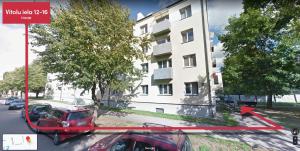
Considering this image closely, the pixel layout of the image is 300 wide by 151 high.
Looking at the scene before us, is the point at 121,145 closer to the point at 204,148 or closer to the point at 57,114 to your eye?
the point at 204,148

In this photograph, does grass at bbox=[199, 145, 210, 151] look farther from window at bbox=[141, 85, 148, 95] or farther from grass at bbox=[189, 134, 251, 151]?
window at bbox=[141, 85, 148, 95]

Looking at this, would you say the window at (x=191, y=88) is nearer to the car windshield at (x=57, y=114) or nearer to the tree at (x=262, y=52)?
the tree at (x=262, y=52)

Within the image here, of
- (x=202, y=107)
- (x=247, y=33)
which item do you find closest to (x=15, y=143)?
(x=202, y=107)

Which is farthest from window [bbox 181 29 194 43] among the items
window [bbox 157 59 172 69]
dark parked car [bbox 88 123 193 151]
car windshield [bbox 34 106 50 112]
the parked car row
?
car windshield [bbox 34 106 50 112]

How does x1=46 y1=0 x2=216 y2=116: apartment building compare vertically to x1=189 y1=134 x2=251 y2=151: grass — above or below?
above

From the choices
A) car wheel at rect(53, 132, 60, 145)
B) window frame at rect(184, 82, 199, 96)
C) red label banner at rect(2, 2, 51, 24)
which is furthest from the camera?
window frame at rect(184, 82, 199, 96)

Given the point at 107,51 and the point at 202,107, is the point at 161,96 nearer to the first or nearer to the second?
the point at 202,107

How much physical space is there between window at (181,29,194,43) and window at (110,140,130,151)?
12.0 m

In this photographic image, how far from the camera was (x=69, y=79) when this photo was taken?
9719 mm

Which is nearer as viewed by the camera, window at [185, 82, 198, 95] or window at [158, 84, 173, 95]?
window at [185, 82, 198, 95]

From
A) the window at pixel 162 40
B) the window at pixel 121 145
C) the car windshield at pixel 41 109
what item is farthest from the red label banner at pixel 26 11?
the window at pixel 162 40

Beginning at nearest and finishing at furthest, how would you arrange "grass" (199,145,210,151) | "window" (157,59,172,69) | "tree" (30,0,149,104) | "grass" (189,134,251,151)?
"grass" (199,145,210,151)
"grass" (189,134,251,151)
"tree" (30,0,149,104)
"window" (157,59,172,69)

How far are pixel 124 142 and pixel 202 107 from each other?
408 inches

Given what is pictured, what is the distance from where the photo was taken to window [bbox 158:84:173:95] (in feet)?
50.9
